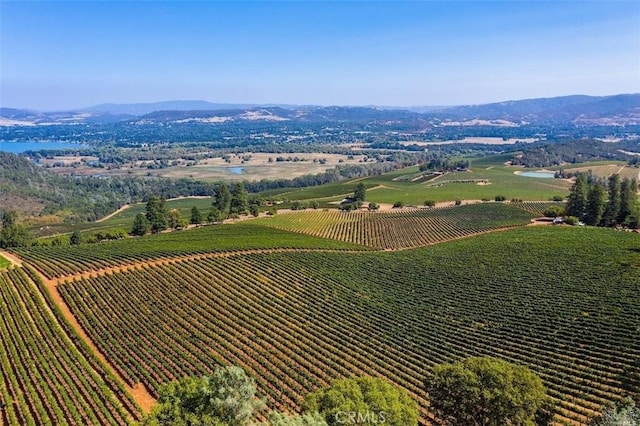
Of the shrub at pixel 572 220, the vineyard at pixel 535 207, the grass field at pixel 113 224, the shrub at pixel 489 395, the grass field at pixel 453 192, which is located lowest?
the grass field at pixel 113 224

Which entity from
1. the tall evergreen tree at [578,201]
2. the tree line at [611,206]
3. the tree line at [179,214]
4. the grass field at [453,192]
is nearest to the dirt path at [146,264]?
the tree line at [179,214]

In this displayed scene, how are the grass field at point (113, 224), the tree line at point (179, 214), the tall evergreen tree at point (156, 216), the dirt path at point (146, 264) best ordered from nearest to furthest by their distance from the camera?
the dirt path at point (146, 264) → the tree line at point (179, 214) → the tall evergreen tree at point (156, 216) → the grass field at point (113, 224)

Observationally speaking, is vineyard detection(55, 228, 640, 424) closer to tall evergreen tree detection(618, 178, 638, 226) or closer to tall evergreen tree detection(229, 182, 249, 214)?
tall evergreen tree detection(618, 178, 638, 226)

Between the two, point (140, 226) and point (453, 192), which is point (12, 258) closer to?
point (140, 226)

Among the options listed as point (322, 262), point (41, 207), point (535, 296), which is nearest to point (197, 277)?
point (322, 262)

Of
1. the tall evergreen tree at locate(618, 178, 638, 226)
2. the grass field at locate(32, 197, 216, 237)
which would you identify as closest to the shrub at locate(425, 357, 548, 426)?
the tall evergreen tree at locate(618, 178, 638, 226)

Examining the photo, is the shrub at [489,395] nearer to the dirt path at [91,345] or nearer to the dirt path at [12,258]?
the dirt path at [91,345]

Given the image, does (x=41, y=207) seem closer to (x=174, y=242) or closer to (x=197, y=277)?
(x=174, y=242)
